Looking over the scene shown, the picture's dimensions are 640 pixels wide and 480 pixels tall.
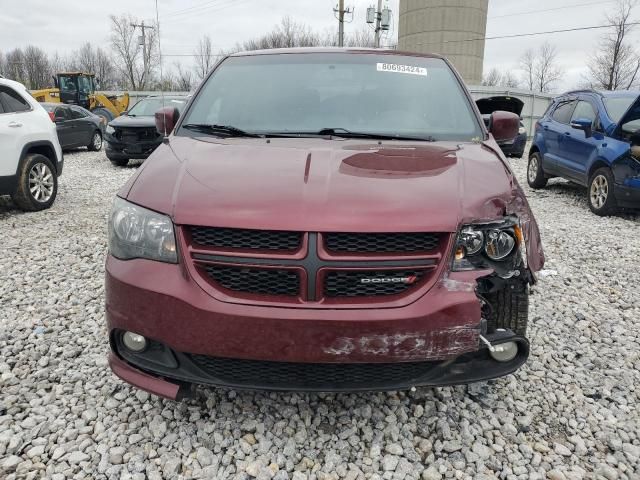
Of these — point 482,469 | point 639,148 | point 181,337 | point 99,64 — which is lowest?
point 482,469

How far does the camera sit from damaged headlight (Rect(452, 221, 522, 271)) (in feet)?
6.62

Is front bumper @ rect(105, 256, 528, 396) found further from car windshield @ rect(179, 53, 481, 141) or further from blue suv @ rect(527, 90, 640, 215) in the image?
blue suv @ rect(527, 90, 640, 215)

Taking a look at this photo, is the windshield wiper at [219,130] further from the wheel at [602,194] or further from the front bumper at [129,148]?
the front bumper at [129,148]

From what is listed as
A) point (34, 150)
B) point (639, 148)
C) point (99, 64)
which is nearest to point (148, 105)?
point (34, 150)

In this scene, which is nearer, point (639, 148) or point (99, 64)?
point (639, 148)

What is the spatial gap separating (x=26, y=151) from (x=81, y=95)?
23.3 metres

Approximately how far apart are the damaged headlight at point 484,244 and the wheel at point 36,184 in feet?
21.2

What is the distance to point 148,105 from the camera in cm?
1236

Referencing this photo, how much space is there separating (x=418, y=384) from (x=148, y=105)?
11.9m

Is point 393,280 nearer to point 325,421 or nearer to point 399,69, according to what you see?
point 325,421

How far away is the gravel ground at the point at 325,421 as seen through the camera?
2168 mm

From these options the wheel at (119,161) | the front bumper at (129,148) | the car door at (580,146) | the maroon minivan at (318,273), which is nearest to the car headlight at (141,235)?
the maroon minivan at (318,273)

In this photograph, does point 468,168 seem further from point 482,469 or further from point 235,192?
point 482,469

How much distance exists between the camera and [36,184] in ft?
22.9
